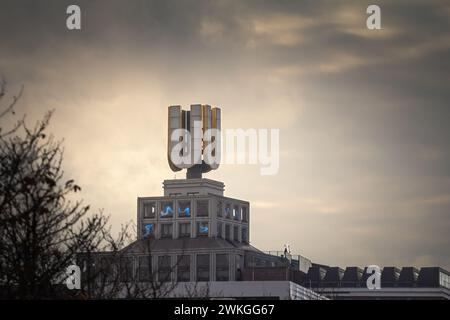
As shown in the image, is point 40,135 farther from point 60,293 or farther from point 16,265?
point 60,293

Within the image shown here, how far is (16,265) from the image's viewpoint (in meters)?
26.3

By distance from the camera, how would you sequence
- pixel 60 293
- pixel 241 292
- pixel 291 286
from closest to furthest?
pixel 60 293 → pixel 291 286 → pixel 241 292
